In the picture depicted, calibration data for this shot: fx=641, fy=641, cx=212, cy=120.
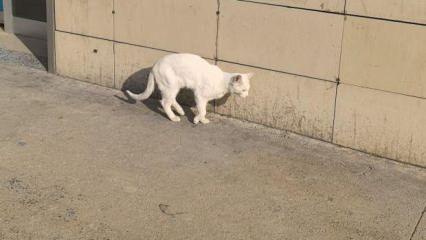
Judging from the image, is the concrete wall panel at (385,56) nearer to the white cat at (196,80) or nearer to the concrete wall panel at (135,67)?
the white cat at (196,80)

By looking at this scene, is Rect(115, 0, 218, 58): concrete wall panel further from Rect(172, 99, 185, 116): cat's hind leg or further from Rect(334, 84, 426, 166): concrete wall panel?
Rect(334, 84, 426, 166): concrete wall panel

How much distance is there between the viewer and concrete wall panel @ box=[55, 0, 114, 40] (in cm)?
742

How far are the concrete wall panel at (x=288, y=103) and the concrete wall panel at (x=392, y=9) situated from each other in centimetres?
75

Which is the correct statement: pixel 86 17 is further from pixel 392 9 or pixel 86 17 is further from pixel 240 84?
pixel 392 9

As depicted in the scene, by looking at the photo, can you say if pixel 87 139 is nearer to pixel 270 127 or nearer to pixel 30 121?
pixel 30 121

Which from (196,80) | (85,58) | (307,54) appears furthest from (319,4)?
(85,58)

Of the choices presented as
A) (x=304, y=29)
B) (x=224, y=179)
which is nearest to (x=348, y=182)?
(x=224, y=179)

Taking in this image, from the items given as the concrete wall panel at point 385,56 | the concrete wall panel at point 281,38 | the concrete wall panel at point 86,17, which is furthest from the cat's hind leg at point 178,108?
the concrete wall panel at point 385,56

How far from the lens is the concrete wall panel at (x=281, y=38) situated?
5977 millimetres

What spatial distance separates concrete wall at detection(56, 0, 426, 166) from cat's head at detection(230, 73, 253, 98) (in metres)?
0.21

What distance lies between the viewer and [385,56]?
5.68m

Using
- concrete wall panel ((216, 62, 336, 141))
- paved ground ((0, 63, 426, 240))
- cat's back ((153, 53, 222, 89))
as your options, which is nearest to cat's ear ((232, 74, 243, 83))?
cat's back ((153, 53, 222, 89))

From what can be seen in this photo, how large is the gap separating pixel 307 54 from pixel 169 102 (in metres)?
1.51

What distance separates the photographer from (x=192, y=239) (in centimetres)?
440
